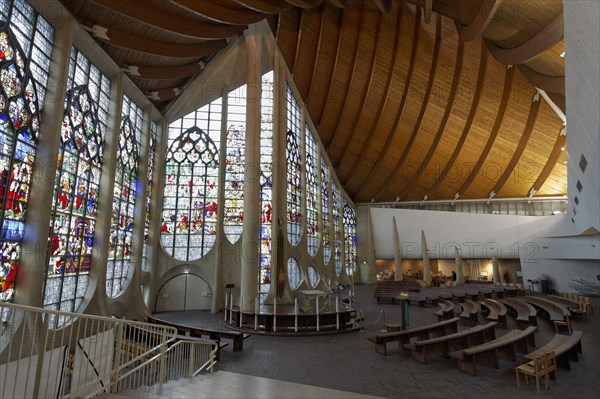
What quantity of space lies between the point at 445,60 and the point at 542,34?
23.7 feet

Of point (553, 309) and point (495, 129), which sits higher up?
point (495, 129)

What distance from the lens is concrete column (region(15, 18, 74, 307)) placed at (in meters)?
6.96

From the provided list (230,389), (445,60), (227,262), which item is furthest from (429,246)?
(230,389)

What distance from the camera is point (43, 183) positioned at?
24.0 ft

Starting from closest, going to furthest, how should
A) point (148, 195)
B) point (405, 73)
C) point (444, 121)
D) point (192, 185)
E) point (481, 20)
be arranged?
1. point (481, 20)
2. point (148, 195)
3. point (192, 185)
4. point (405, 73)
5. point (444, 121)

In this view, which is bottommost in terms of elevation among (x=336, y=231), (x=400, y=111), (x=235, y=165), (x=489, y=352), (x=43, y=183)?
(x=489, y=352)

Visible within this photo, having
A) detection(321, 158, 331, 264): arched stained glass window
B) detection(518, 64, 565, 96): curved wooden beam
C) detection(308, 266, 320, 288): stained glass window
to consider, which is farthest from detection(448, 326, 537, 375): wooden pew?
detection(321, 158, 331, 264): arched stained glass window

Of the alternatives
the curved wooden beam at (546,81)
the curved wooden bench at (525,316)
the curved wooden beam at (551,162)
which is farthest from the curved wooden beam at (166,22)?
the curved wooden beam at (551,162)

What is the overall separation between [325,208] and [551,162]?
1294 centimetres

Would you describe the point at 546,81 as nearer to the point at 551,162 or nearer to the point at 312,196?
the point at 551,162

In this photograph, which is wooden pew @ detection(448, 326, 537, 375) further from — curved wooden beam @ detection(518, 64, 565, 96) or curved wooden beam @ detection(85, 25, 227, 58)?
curved wooden beam @ detection(85, 25, 227, 58)

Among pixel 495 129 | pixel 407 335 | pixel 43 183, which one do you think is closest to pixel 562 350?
pixel 407 335

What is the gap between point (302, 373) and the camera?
5906 millimetres

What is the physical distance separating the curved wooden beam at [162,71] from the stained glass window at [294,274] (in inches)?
356
